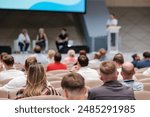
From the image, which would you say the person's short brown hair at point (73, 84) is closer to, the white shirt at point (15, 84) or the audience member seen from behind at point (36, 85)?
the audience member seen from behind at point (36, 85)

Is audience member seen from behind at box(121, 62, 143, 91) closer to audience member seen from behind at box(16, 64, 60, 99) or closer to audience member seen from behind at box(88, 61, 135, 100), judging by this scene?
audience member seen from behind at box(88, 61, 135, 100)

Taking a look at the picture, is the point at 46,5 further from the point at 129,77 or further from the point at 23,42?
the point at 129,77

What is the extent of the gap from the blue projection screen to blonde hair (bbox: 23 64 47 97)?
1046 centimetres

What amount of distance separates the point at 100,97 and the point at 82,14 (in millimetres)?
11788

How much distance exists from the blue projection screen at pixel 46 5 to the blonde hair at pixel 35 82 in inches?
412

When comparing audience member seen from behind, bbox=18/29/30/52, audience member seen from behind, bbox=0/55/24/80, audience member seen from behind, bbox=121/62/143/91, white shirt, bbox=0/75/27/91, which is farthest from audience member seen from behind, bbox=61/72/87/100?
audience member seen from behind, bbox=18/29/30/52

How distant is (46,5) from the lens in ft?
45.2

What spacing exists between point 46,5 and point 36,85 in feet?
35.5

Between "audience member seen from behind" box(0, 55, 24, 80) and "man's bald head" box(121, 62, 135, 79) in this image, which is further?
"audience member seen from behind" box(0, 55, 24, 80)

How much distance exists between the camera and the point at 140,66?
7.07 meters

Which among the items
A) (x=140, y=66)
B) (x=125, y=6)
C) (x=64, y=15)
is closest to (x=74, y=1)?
(x=64, y=15)

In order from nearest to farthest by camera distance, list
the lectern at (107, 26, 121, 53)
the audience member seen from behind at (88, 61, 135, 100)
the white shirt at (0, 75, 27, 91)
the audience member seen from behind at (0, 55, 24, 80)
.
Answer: the audience member seen from behind at (88, 61, 135, 100) → the white shirt at (0, 75, 27, 91) → the audience member seen from behind at (0, 55, 24, 80) → the lectern at (107, 26, 121, 53)

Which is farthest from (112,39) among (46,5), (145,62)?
(145,62)

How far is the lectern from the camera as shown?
12.6 meters
